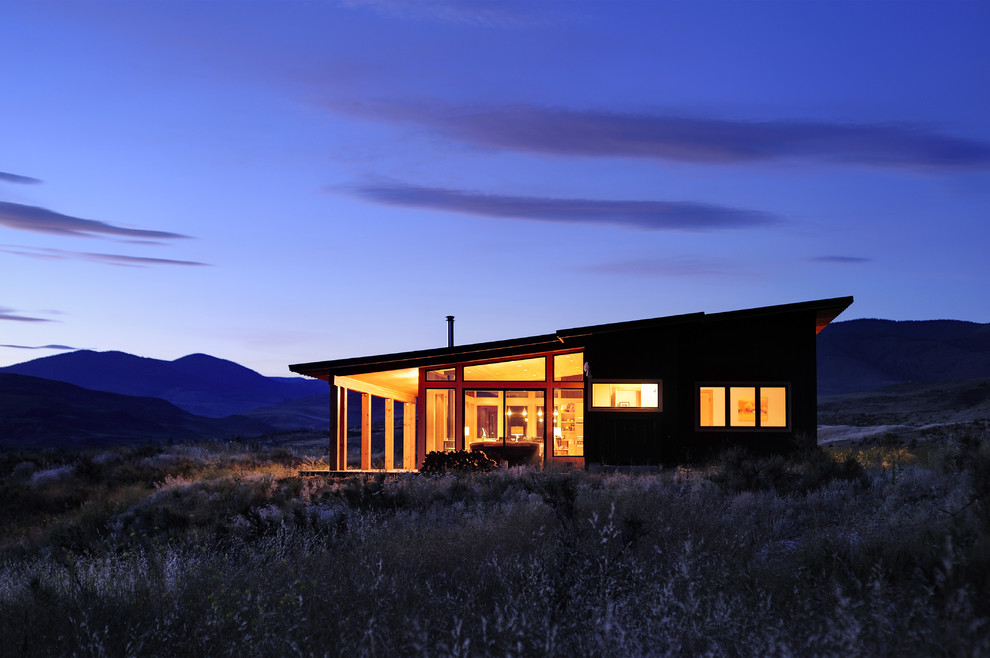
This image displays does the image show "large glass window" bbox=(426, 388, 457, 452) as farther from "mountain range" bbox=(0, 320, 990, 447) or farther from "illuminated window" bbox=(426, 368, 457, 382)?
"mountain range" bbox=(0, 320, 990, 447)

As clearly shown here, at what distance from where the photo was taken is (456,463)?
1973cm

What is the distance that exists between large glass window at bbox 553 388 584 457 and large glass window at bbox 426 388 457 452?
2.78 metres

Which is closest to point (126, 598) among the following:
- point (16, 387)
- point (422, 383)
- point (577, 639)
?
point (577, 639)

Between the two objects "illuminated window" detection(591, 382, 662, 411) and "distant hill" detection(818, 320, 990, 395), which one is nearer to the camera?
"illuminated window" detection(591, 382, 662, 411)

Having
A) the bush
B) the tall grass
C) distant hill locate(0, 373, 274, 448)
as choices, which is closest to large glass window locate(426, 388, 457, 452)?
the bush

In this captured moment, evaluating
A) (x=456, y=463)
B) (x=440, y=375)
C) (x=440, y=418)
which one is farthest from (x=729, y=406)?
(x=440, y=418)

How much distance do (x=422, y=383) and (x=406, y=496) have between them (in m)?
7.98

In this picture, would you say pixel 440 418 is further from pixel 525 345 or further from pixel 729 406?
pixel 729 406

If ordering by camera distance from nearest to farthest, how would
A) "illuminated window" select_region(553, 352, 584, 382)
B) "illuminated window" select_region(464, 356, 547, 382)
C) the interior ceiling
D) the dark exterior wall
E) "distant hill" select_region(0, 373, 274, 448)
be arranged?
the dark exterior wall → "illuminated window" select_region(464, 356, 547, 382) → "illuminated window" select_region(553, 352, 584, 382) → the interior ceiling → "distant hill" select_region(0, 373, 274, 448)

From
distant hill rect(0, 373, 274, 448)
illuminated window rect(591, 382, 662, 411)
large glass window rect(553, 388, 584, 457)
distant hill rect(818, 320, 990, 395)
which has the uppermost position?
distant hill rect(818, 320, 990, 395)

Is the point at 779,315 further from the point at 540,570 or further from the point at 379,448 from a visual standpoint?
the point at 379,448

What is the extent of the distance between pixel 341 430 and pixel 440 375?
2955 millimetres

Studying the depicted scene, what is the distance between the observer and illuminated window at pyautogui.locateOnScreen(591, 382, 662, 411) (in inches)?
814

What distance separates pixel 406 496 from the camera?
51.2 feet
